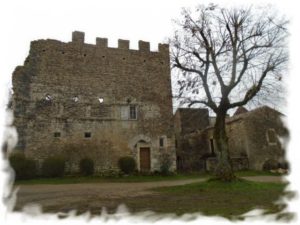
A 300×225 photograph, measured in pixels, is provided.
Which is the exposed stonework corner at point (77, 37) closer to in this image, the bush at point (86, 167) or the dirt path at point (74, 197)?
the bush at point (86, 167)

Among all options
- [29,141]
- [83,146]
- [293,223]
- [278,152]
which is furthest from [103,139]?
[293,223]

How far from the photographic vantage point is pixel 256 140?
2642 cm

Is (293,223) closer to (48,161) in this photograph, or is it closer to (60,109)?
(48,161)

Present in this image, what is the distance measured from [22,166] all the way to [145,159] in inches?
344

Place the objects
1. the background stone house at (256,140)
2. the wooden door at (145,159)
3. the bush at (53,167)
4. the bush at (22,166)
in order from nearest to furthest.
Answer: the bush at (22,166)
the bush at (53,167)
the wooden door at (145,159)
the background stone house at (256,140)

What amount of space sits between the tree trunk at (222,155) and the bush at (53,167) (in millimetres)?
10565

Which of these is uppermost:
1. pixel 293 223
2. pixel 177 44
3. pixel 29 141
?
pixel 177 44

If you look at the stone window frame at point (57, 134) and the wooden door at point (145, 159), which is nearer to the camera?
the stone window frame at point (57, 134)

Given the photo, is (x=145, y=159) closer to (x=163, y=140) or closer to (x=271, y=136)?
(x=163, y=140)

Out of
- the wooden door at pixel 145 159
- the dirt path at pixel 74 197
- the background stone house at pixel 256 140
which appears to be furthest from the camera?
the background stone house at pixel 256 140

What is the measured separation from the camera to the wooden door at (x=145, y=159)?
22.6 meters

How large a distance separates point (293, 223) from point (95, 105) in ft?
60.5

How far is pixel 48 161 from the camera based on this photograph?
64.2ft

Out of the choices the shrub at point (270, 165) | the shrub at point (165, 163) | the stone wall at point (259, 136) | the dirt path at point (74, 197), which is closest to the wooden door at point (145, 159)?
the shrub at point (165, 163)
